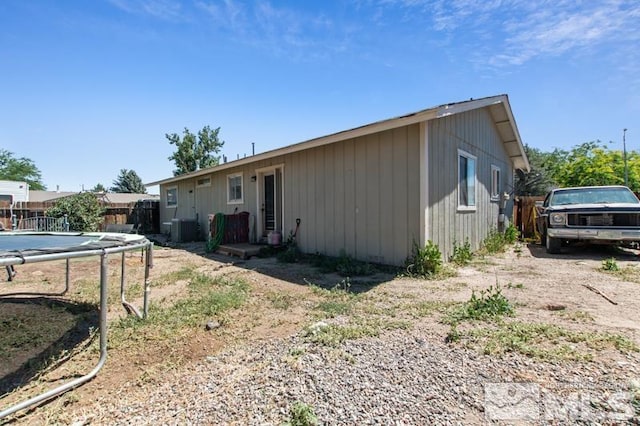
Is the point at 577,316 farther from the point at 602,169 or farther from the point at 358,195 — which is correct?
the point at 602,169

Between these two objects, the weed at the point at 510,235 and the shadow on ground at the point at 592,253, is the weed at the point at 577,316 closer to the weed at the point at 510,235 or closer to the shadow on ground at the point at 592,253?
the shadow on ground at the point at 592,253

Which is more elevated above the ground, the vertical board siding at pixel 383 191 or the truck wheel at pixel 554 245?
the vertical board siding at pixel 383 191

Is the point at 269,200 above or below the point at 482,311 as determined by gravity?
above

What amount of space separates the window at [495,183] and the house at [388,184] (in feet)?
0.13

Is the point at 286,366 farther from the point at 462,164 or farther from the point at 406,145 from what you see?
the point at 462,164

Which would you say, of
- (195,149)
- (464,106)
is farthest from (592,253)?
(195,149)

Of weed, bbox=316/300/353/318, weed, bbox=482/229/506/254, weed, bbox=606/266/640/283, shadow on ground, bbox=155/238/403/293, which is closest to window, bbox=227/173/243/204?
shadow on ground, bbox=155/238/403/293

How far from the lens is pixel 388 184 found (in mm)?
5750

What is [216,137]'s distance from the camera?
31.6m

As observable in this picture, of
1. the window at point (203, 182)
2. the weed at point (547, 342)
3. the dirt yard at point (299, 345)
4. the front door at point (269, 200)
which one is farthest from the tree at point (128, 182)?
the weed at point (547, 342)

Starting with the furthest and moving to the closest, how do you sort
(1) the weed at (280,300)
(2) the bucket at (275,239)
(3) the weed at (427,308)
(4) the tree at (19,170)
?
(4) the tree at (19,170) → (2) the bucket at (275,239) → (1) the weed at (280,300) → (3) the weed at (427,308)

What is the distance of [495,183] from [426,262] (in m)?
6.52

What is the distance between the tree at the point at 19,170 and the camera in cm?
3183

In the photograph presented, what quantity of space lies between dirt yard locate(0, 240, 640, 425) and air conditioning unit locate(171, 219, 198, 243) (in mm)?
6015
